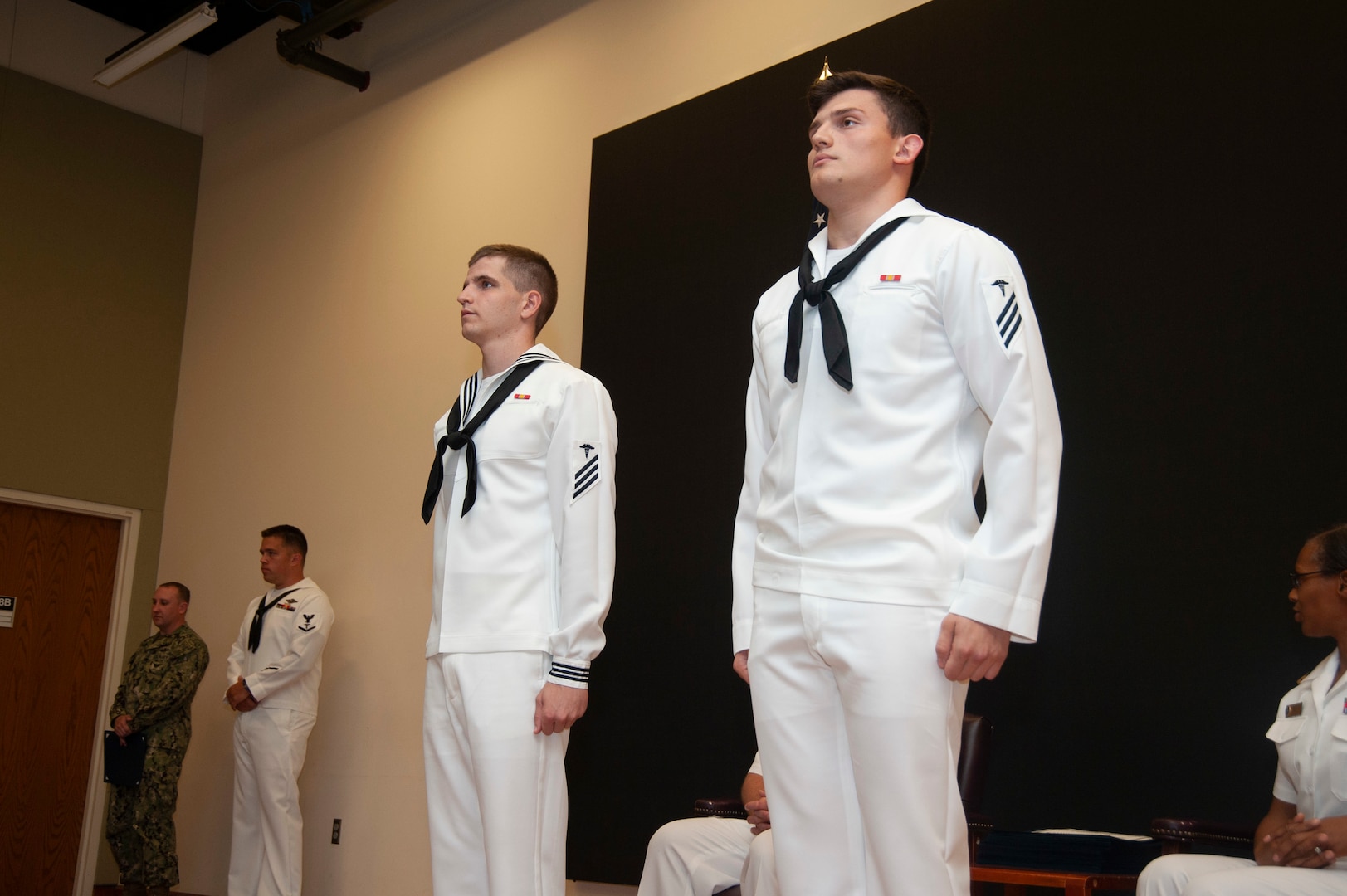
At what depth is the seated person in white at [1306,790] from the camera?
2.41 metres

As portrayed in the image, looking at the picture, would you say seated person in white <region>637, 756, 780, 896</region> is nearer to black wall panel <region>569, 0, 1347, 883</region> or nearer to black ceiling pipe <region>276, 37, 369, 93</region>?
black wall panel <region>569, 0, 1347, 883</region>

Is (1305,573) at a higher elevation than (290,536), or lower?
lower

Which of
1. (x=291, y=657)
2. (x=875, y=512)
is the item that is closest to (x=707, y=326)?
(x=291, y=657)

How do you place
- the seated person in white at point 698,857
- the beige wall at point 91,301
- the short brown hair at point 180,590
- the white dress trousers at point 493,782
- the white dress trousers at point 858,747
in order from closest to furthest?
the white dress trousers at point 858,747
the white dress trousers at point 493,782
the seated person in white at point 698,857
the short brown hair at point 180,590
the beige wall at point 91,301

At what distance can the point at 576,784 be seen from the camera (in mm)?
4672

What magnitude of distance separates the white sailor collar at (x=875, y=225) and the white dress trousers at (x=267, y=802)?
14.5ft

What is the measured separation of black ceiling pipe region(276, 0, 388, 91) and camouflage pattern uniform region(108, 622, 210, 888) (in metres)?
3.13

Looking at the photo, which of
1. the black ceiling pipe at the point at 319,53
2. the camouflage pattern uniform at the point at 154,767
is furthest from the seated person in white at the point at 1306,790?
the black ceiling pipe at the point at 319,53

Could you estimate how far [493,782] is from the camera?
Answer: 2.35 m

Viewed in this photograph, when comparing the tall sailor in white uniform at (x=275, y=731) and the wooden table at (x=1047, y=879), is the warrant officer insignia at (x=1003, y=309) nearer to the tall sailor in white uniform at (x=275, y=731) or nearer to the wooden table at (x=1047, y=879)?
the wooden table at (x=1047, y=879)

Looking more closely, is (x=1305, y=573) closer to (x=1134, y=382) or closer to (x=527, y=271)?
(x=1134, y=382)

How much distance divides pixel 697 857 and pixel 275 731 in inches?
118

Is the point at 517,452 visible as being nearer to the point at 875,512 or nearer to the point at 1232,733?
the point at 875,512

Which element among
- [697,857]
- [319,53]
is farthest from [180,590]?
[697,857]
